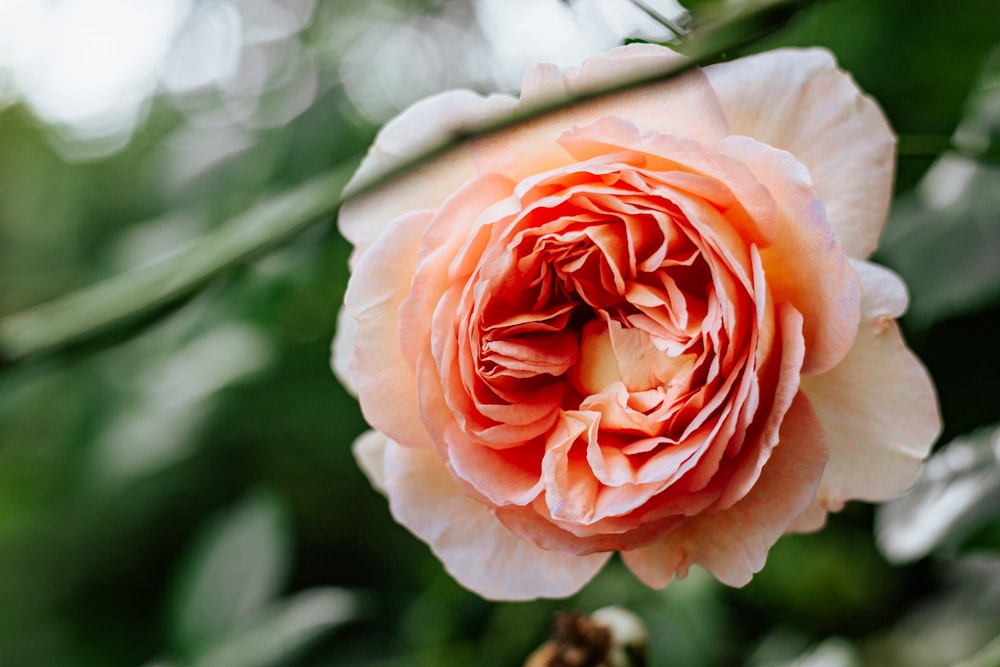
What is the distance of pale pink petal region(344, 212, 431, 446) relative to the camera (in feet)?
0.84

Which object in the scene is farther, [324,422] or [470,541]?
[324,422]

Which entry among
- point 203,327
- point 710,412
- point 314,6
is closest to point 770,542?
point 710,412

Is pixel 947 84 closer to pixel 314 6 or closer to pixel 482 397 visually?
pixel 482 397

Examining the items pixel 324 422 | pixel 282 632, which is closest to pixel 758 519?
pixel 282 632

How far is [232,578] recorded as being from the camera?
0.63m

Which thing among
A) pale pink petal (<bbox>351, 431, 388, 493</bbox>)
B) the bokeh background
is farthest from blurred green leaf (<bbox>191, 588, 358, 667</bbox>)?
pale pink petal (<bbox>351, 431, 388, 493</bbox>)

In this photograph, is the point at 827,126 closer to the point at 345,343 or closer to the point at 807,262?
the point at 807,262

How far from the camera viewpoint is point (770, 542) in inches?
9.1

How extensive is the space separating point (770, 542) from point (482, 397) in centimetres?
8

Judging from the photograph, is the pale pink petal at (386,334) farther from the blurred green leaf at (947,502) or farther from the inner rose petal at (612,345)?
the blurred green leaf at (947,502)

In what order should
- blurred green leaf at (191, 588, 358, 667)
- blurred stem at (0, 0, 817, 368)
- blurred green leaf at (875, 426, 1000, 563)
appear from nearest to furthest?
blurred stem at (0, 0, 817, 368) → blurred green leaf at (875, 426, 1000, 563) → blurred green leaf at (191, 588, 358, 667)

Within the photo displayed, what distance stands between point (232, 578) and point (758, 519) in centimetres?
49

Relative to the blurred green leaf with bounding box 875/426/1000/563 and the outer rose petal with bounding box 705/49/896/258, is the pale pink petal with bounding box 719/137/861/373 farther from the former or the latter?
the blurred green leaf with bounding box 875/426/1000/563

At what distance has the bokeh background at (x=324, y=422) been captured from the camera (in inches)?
16.5
